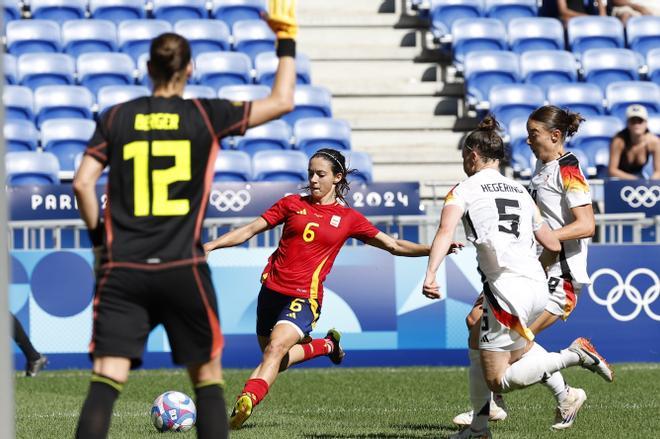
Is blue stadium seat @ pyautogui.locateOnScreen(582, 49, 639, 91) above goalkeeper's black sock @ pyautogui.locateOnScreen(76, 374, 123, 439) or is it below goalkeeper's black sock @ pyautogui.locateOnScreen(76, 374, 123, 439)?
above

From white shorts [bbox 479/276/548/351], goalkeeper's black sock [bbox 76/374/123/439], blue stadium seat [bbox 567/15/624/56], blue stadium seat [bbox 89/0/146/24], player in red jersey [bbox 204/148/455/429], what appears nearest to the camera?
goalkeeper's black sock [bbox 76/374/123/439]

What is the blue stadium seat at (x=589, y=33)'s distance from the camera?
65.9 ft

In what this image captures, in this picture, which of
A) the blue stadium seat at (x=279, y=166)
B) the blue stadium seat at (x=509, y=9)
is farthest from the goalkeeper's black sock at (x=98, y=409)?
the blue stadium seat at (x=509, y=9)

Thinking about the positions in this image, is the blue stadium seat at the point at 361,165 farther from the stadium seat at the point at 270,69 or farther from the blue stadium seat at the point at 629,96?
the blue stadium seat at the point at 629,96

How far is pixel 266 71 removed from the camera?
18422 mm

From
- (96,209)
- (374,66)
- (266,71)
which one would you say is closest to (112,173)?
(96,209)

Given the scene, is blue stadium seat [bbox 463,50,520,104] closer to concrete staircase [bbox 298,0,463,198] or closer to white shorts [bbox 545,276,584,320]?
concrete staircase [bbox 298,0,463,198]

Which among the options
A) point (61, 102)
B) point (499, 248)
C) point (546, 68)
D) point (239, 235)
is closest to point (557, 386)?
point (499, 248)

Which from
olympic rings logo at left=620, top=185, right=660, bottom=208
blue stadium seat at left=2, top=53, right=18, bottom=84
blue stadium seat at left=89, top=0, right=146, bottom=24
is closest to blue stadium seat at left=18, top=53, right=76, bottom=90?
blue stadium seat at left=2, top=53, right=18, bottom=84

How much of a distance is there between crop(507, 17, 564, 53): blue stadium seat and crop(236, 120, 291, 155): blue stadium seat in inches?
181

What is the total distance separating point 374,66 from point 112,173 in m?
14.8

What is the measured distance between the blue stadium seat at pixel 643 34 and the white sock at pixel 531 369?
42.9 feet

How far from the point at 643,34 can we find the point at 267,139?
6809mm

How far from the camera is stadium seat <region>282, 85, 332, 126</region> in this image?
17.8m
